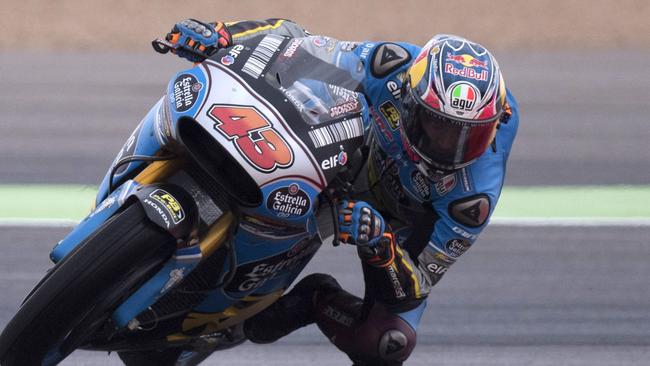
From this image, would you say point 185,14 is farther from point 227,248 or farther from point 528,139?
point 227,248

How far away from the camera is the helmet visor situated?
405 cm

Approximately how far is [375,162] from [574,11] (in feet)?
25.6

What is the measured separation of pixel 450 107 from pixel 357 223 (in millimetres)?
523

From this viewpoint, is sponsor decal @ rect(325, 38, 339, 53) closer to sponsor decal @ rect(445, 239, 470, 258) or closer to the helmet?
the helmet

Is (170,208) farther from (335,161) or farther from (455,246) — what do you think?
(455,246)

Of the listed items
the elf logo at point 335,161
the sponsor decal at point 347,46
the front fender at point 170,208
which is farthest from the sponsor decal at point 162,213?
the sponsor decal at point 347,46

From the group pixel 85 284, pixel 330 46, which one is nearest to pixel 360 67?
pixel 330 46

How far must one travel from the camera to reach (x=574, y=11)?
470 inches

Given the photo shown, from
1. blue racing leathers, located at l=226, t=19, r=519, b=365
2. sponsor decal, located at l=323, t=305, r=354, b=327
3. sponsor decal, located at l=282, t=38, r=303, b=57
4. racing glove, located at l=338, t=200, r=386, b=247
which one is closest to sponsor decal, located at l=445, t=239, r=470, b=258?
blue racing leathers, located at l=226, t=19, r=519, b=365

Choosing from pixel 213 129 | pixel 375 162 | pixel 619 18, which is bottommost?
pixel 619 18

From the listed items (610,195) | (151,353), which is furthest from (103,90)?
(151,353)

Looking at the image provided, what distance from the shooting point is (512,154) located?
8.34 m

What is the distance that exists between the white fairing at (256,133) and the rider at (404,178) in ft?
1.00

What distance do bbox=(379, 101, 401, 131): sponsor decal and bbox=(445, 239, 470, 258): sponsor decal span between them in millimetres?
483
